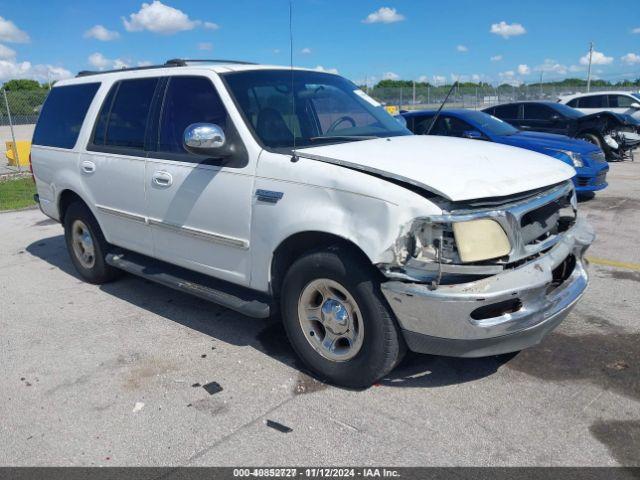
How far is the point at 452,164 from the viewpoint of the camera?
3307 mm

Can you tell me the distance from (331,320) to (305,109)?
166 cm

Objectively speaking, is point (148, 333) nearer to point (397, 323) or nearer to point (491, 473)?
point (397, 323)

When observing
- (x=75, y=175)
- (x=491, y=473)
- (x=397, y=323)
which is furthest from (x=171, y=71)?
(x=491, y=473)

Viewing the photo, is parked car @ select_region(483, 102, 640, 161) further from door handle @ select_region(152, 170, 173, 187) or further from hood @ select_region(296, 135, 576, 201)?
door handle @ select_region(152, 170, 173, 187)

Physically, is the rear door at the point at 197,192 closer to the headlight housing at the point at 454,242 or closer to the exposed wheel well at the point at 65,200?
the headlight housing at the point at 454,242

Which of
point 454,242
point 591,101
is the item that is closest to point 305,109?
point 454,242

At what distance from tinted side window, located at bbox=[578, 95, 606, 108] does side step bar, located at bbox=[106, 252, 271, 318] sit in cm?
1827

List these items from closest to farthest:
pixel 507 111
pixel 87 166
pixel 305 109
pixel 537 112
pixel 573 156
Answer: pixel 305 109 < pixel 87 166 < pixel 573 156 < pixel 537 112 < pixel 507 111

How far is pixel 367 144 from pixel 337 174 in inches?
25.5

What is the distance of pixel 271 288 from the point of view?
12.5 ft

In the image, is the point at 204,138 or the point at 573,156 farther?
the point at 573,156

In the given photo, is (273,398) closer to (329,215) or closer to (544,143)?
(329,215)

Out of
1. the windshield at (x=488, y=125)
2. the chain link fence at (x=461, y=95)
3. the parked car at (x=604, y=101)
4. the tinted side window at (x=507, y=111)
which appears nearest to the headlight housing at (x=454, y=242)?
the windshield at (x=488, y=125)

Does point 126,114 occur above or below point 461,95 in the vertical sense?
below
